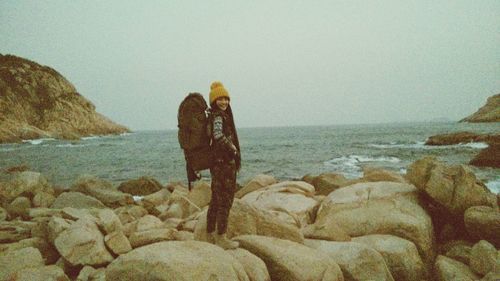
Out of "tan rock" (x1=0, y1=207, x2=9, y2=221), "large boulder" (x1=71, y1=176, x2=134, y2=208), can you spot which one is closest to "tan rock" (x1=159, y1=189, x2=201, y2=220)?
"large boulder" (x1=71, y1=176, x2=134, y2=208)

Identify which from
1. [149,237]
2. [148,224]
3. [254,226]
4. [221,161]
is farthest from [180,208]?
[221,161]

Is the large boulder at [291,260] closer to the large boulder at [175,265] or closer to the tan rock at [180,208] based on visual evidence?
the large boulder at [175,265]

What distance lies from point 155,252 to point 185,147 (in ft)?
4.72

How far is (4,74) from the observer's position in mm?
89625

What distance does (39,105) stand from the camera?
9131 cm

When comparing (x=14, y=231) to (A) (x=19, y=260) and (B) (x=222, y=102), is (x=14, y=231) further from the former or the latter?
(B) (x=222, y=102)

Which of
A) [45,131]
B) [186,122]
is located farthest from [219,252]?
[45,131]

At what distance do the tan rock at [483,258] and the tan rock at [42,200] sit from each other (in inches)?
446

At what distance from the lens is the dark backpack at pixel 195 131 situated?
4.74 metres

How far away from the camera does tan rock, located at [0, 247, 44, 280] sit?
5102 millimetres

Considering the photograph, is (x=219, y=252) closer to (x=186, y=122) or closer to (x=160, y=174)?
(x=186, y=122)

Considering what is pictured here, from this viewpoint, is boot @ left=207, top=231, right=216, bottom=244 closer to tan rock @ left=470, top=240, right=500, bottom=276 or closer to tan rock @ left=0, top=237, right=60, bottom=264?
tan rock @ left=0, top=237, right=60, bottom=264

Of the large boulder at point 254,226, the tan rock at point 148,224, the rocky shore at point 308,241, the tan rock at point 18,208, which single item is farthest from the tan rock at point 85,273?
the tan rock at point 18,208

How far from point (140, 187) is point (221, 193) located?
11698 mm
